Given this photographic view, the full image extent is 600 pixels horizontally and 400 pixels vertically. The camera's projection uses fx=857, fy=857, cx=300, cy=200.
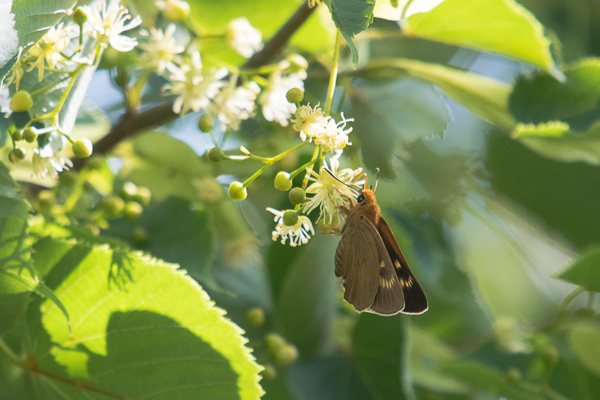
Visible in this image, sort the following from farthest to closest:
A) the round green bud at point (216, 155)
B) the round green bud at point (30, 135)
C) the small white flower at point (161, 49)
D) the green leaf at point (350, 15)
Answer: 1. the small white flower at point (161, 49)
2. the round green bud at point (216, 155)
3. the round green bud at point (30, 135)
4. the green leaf at point (350, 15)

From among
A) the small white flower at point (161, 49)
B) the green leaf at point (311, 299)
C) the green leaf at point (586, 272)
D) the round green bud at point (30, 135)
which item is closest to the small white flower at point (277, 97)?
the small white flower at point (161, 49)

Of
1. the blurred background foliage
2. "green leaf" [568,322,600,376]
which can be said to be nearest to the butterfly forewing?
the blurred background foliage

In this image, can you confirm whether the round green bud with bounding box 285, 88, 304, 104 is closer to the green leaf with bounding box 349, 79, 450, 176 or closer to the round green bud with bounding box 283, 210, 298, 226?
the round green bud with bounding box 283, 210, 298, 226

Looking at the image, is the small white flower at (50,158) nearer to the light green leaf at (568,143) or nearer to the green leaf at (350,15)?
the green leaf at (350,15)

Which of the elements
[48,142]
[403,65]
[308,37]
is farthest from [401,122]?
[48,142]

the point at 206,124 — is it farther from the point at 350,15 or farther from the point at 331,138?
the point at 350,15

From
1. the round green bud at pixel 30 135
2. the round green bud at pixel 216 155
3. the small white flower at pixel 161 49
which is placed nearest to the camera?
the round green bud at pixel 30 135

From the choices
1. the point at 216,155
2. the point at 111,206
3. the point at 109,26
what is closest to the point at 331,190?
the point at 216,155
